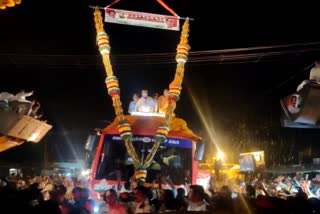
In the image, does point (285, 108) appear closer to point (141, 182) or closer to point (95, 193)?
point (141, 182)

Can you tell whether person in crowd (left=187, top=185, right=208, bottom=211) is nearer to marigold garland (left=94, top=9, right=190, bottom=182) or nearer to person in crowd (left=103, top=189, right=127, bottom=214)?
person in crowd (left=103, top=189, right=127, bottom=214)

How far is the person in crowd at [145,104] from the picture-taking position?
1130cm

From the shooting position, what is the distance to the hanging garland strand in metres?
9.39

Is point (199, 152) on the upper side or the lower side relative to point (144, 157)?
upper

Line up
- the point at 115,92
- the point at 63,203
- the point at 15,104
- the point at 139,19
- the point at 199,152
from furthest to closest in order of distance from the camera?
the point at 15,104 → the point at 139,19 → the point at 115,92 → the point at 199,152 → the point at 63,203

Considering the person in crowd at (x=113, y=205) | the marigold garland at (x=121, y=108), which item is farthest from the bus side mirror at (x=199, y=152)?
the person in crowd at (x=113, y=205)

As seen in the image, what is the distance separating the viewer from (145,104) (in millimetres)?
11375

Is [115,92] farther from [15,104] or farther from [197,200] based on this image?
[197,200]

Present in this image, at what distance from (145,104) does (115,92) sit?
1224 mm

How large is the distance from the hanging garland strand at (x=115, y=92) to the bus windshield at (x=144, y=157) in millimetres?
279

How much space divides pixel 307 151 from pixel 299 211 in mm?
24776

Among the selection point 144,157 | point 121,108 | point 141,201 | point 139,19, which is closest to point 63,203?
point 141,201

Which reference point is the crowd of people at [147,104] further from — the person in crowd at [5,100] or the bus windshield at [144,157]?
the person in crowd at [5,100]

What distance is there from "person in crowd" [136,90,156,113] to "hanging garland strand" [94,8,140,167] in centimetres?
97
